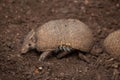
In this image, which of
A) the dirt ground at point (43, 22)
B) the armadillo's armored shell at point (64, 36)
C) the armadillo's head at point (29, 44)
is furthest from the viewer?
the armadillo's head at point (29, 44)

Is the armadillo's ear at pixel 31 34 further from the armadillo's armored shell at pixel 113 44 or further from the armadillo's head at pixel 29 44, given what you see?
the armadillo's armored shell at pixel 113 44

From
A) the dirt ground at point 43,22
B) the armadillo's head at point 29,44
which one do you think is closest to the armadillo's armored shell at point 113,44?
the dirt ground at point 43,22

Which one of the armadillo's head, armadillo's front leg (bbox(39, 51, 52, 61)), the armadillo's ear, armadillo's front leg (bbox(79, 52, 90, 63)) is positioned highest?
the armadillo's ear

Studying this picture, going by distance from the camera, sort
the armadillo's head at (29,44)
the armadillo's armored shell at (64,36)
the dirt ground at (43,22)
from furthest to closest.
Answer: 1. the armadillo's head at (29,44)
2. the armadillo's armored shell at (64,36)
3. the dirt ground at (43,22)

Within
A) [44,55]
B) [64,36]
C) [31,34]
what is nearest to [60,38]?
[64,36]

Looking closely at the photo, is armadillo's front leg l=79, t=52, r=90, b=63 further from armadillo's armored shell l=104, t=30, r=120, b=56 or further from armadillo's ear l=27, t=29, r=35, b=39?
armadillo's ear l=27, t=29, r=35, b=39

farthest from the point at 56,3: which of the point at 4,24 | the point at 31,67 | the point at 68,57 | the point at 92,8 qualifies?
the point at 31,67

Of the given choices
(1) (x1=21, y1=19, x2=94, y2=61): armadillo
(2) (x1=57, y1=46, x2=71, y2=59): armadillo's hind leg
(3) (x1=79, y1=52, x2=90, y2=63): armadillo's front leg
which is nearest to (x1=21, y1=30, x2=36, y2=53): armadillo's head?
(1) (x1=21, y1=19, x2=94, y2=61): armadillo

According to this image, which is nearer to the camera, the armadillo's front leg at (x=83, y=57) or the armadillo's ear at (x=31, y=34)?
the armadillo's front leg at (x=83, y=57)
